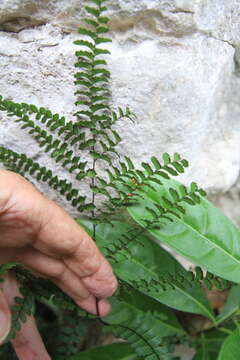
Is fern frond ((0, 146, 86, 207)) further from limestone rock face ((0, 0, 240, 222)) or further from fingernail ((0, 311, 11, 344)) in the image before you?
fingernail ((0, 311, 11, 344))

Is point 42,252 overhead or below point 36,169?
below

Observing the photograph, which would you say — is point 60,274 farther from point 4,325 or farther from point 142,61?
point 142,61

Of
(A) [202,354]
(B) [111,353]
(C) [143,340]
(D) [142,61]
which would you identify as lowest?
(B) [111,353]

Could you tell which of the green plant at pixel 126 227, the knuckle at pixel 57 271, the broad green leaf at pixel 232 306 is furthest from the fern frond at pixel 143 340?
the broad green leaf at pixel 232 306

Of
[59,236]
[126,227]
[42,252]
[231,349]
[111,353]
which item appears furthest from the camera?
[111,353]

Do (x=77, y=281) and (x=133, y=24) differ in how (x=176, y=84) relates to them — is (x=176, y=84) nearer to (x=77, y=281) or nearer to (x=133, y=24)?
(x=133, y=24)

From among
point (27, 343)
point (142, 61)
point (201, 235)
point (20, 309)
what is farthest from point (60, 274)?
point (142, 61)

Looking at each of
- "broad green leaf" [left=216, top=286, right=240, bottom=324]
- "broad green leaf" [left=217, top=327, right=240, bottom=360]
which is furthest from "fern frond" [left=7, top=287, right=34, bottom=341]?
"broad green leaf" [left=216, top=286, right=240, bottom=324]

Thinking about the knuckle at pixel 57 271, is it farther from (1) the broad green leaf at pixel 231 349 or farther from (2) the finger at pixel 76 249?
(1) the broad green leaf at pixel 231 349
